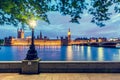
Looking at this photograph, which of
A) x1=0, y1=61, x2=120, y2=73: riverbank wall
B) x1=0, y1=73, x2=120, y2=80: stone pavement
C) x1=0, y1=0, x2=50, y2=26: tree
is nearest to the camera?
x1=0, y1=0, x2=50, y2=26: tree

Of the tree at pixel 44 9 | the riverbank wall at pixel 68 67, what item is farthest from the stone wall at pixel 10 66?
the tree at pixel 44 9

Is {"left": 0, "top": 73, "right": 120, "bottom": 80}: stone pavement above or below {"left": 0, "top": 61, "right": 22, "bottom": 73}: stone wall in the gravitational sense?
below

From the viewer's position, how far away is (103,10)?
11719 millimetres

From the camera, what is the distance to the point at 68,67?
2150 centimetres

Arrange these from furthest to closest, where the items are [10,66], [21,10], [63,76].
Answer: [10,66]
[63,76]
[21,10]

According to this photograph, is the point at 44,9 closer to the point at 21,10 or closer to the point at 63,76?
the point at 21,10

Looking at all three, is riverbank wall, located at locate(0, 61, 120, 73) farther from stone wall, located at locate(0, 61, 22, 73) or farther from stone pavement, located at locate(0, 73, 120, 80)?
stone pavement, located at locate(0, 73, 120, 80)

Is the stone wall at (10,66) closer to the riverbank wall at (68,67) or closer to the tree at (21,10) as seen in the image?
the riverbank wall at (68,67)

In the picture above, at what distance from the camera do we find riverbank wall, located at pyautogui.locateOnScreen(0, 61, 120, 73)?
21.3 metres

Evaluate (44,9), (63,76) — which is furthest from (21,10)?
(63,76)

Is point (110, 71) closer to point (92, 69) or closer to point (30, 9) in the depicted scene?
point (92, 69)

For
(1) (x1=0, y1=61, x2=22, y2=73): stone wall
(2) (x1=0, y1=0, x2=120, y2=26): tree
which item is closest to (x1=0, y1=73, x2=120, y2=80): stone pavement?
(1) (x1=0, y1=61, x2=22, y2=73): stone wall

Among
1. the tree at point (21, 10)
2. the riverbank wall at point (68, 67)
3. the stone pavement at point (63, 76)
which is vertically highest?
the tree at point (21, 10)

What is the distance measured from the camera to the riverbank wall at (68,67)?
21.3 meters
